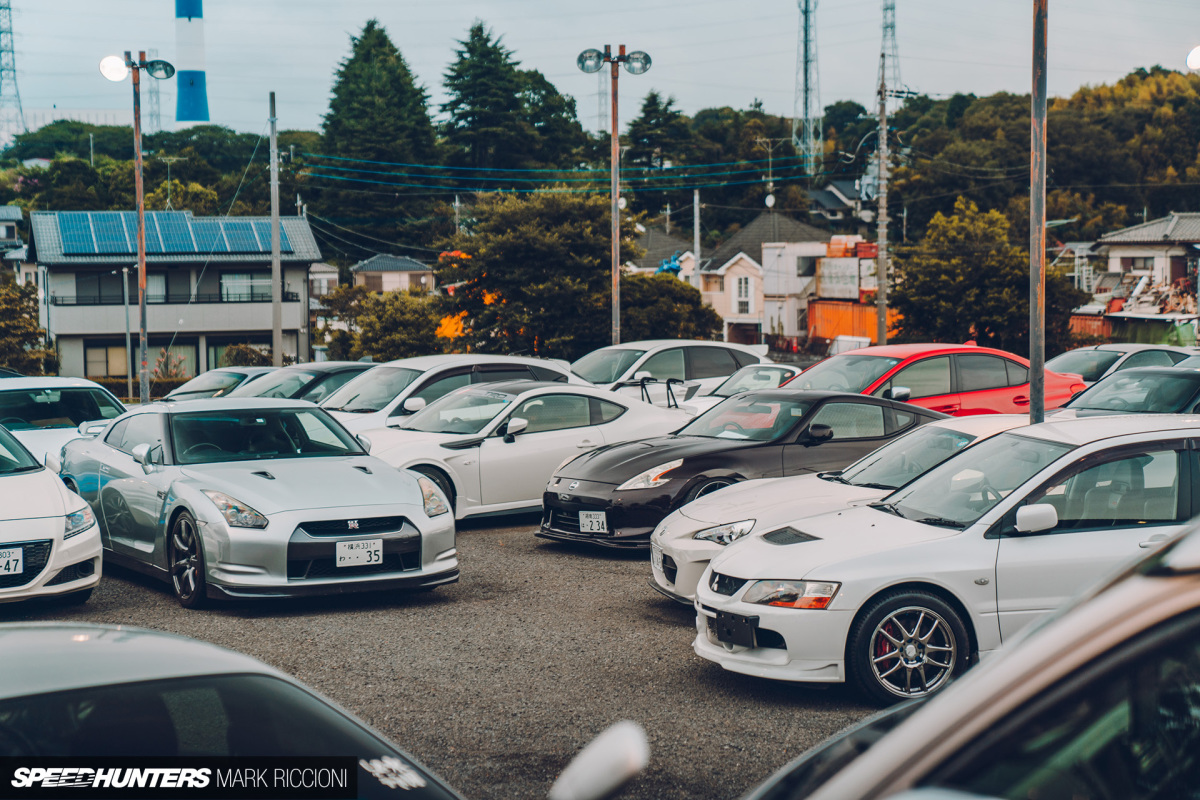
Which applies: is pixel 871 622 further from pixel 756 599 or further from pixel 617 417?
pixel 617 417

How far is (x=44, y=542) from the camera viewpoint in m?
7.27

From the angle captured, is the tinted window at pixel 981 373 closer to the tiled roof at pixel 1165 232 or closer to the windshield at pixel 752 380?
Result: the windshield at pixel 752 380

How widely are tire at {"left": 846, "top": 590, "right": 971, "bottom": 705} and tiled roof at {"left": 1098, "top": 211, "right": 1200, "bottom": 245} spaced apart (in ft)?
193

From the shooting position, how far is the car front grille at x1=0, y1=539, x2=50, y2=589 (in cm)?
714

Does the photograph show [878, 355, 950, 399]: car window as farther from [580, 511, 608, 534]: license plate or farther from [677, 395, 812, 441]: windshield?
[580, 511, 608, 534]: license plate

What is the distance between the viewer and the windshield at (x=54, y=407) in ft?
40.0

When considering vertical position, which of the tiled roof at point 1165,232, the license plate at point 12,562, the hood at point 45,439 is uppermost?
the tiled roof at point 1165,232

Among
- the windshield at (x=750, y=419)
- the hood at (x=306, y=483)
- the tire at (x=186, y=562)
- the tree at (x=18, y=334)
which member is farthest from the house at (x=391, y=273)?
the tire at (x=186, y=562)

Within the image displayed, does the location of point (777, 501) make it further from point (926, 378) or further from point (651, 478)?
point (926, 378)

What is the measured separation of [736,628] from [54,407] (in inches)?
376

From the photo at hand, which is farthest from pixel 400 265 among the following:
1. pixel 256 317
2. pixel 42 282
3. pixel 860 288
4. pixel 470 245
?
pixel 470 245

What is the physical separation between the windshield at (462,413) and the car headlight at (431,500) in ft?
9.49

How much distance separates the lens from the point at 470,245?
3325 centimetres

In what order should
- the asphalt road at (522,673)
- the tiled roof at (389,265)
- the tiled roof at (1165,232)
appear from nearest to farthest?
the asphalt road at (522,673) < the tiled roof at (1165,232) < the tiled roof at (389,265)
